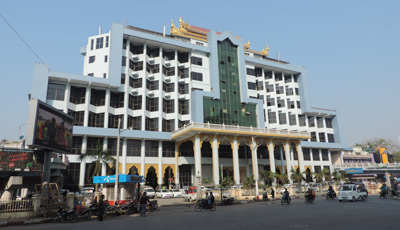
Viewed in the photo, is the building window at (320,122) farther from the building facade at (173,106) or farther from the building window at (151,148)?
the building window at (151,148)

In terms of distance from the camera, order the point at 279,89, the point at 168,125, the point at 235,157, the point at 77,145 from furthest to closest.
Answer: the point at 279,89
the point at 168,125
the point at 235,157
the point at 77,145

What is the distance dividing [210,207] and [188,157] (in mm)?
30233

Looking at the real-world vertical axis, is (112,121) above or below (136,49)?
below

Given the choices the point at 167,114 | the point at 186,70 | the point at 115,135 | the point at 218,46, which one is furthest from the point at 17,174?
the point at 218,46

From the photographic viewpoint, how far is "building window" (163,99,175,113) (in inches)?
2166

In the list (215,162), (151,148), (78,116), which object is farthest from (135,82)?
(215,162)

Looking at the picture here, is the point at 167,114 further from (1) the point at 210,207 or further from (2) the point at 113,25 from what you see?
(1) the point at 210,207

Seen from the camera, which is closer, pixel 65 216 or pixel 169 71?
pixel 65 216

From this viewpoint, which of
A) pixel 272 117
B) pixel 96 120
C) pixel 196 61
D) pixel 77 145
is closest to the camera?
pixel 77 145

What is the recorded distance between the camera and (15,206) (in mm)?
18281

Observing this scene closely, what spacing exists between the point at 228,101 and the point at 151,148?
18942 mm

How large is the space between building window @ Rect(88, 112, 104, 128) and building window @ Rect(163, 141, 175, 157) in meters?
12.3

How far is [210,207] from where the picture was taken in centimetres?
2388

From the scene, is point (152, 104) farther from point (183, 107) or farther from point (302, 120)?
point (302, 120)
